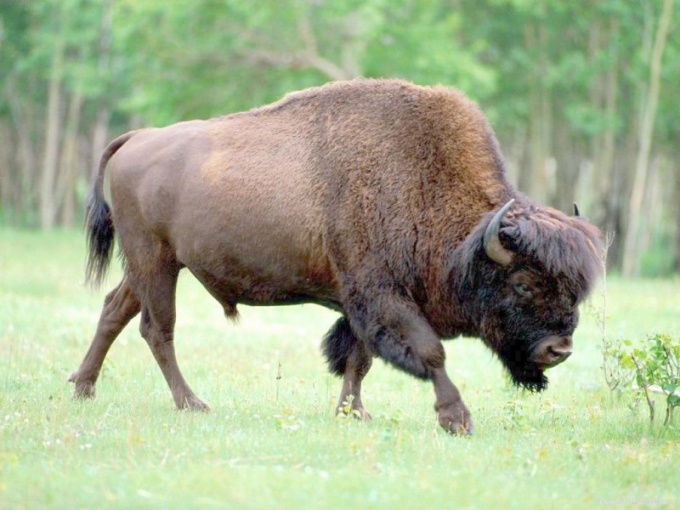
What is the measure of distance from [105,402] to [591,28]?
87.8 feet

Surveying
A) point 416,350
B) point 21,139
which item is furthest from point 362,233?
point 21,139

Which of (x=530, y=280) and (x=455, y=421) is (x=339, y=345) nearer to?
(x=455, y=421)

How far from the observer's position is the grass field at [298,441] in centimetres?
558

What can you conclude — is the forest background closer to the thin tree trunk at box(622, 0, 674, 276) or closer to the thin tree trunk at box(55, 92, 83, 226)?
the thin tree trunk at box(622, 0, 674, 276)

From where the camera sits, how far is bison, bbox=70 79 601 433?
755 centimetres

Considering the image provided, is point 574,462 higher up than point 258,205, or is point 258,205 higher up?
point 258,205

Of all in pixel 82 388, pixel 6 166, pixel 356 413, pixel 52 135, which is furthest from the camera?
pixel 6 166

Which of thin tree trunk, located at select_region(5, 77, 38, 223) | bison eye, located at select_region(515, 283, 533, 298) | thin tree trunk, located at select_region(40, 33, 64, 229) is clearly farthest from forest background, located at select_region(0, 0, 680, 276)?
bison eye, located at select_region(515, 283, 533, 298)

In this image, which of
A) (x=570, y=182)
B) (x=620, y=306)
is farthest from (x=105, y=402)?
(x=570, y=182)

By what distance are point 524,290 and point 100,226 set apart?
3.89 m

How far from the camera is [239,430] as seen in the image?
23.8 ft

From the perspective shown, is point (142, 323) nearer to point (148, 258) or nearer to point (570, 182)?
point (148, 258)

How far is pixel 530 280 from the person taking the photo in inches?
295

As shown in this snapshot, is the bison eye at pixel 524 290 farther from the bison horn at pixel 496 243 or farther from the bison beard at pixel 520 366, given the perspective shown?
the bison beard at pixel 520 366
